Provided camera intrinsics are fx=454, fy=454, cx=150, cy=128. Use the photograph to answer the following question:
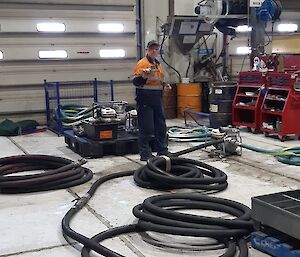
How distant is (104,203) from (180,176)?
2.86ft

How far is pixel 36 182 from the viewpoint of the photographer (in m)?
4.84

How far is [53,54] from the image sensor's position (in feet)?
31.7

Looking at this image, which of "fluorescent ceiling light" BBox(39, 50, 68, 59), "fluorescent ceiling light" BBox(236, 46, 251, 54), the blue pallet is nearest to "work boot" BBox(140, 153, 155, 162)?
the blue pallet

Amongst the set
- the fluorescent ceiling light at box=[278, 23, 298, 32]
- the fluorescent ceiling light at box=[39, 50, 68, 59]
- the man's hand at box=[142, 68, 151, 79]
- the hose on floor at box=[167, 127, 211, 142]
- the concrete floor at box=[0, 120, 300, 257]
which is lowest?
the concrete floor at box=[0, 120, 300, 257]

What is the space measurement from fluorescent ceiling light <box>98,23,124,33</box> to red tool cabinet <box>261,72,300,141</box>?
3.77 m

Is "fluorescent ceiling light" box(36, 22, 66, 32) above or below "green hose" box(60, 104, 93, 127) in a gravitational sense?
above

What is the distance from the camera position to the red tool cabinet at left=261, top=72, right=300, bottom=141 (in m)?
7.34

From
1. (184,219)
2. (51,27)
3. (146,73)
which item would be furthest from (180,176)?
(51,27)

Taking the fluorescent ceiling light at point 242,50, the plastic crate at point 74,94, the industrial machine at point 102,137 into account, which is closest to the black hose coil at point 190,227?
the industrial machine at point 102,137

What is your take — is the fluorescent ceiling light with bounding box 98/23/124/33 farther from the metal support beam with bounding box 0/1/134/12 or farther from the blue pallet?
the blue pallet

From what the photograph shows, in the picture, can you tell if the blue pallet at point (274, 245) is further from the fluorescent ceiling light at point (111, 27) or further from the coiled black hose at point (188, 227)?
the fluorescent ceiling light at point (111, 27)

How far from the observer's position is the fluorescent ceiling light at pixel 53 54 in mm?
9580

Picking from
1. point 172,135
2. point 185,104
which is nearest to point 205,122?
point 185,104

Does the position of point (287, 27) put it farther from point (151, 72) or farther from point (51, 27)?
point (151, 72)
